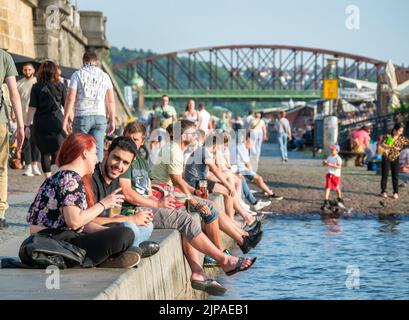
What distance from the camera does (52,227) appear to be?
7336 millimetres

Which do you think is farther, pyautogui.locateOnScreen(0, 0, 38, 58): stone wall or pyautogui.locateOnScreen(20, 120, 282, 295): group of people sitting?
pyautogui.locateOnScreen(0, 0, 38, 58): stone wall

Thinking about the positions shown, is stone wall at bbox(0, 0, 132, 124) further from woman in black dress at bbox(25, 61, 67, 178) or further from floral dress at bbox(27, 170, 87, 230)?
floral dress at bbox(27, 170, 87, 230)

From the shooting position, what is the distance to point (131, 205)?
9.03 meters

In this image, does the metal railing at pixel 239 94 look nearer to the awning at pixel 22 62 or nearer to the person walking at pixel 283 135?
the person walking at pixel 283 135

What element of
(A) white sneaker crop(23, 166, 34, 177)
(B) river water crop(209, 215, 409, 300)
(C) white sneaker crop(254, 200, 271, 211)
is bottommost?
(B) river water crop(209, 215, 409, 300)

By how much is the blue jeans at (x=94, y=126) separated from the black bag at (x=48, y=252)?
4.99 m

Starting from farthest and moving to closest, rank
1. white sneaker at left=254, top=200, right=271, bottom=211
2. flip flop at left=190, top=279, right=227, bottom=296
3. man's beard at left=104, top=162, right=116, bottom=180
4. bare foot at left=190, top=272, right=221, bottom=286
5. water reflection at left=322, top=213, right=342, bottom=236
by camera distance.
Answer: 1. white sneaker at left=254, top=200, right=271, bottom=211
2. water reflection at left=322, top=213, right=342, bottom=236
3. bare foot at left=190, top=272, right=221, bottom=286
4. flip flop at left=190, top=279, right=227, bottom=296
5. man's beard at left=104, top=162, right=116, bottom=180

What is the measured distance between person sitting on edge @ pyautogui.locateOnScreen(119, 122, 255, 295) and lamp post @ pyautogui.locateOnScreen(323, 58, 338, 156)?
23202mm

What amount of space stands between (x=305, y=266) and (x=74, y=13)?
980 inches

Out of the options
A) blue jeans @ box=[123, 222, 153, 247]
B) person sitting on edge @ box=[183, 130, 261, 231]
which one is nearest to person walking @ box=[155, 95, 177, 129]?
person sitting on edge @ box=[183, 130, 261, 231]

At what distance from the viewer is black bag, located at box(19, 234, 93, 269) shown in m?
7.17

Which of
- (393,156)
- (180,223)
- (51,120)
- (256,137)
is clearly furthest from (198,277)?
(256,137)
